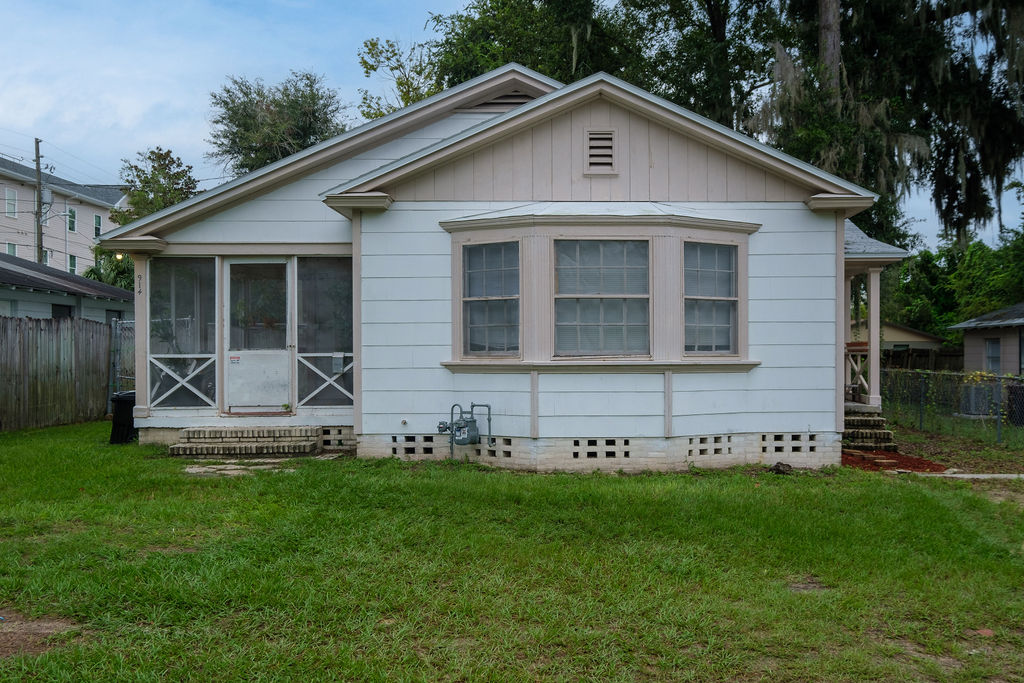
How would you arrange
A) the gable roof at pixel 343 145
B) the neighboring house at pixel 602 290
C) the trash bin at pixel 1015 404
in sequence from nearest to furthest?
the neighboring house at pixel 602 290 → the gable roof at pixel 343 145 → the trash bin at pixel 1015 404

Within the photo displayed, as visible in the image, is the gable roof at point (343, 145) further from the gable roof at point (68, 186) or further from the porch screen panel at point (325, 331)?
the gable roof at point (68, 186)

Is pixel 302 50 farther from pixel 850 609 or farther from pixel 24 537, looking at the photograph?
pixel 850 609

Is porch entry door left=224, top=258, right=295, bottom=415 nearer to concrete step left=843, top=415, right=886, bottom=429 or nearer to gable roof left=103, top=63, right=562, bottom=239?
gable roof left=103, top=63, right=562, bottom=239

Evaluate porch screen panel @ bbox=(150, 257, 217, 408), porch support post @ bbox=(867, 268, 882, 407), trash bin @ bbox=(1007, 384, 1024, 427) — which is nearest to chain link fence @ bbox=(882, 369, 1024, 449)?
trash bin @ bbox=(1007, 384, 1024, 427)

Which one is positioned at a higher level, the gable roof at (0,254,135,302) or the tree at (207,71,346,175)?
the tree at (207,71,346,175)

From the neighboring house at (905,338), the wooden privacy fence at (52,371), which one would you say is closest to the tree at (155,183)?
the wooden privacy fence at (52,371)

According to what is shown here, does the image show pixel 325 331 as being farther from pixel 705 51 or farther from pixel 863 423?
pixel 705 51

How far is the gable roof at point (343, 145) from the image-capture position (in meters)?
9.69

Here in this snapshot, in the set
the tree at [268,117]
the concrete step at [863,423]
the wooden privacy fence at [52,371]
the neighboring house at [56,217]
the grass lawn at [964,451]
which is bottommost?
the grass lawn at [964,451]

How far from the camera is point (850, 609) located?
426 cm

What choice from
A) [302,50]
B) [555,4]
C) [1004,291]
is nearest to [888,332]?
[1004,291]

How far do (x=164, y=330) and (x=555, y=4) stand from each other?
1330 centimetres

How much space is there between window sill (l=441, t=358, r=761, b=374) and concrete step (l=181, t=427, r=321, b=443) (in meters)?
2.58

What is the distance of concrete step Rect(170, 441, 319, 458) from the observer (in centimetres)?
922
